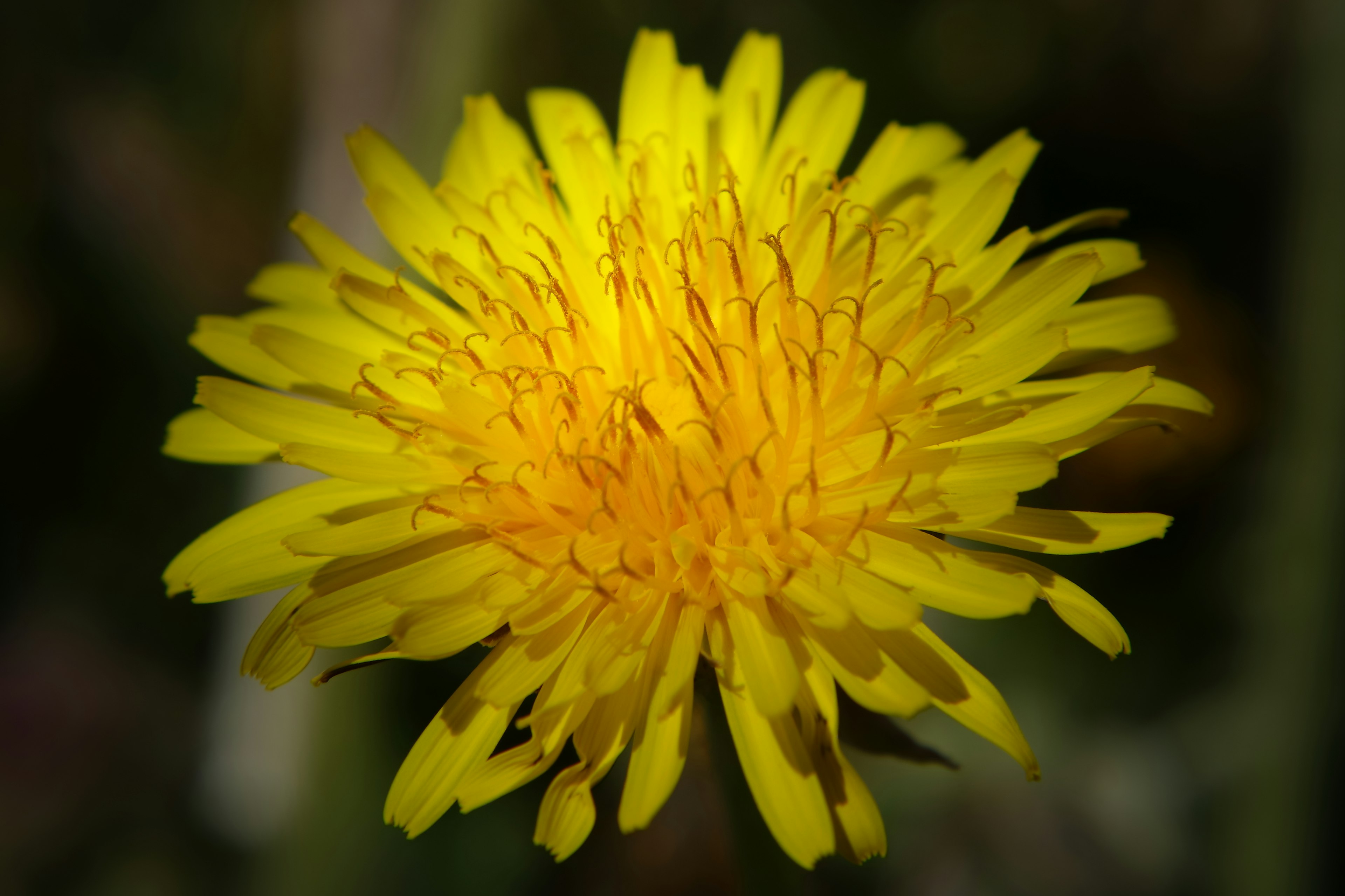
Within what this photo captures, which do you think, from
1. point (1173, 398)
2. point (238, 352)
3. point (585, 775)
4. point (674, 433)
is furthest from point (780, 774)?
point (238, 352)

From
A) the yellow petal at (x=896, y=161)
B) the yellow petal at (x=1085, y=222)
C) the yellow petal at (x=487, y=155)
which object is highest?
the yellow petal at (x=487, y=155)

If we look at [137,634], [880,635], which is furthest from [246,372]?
[137,634]

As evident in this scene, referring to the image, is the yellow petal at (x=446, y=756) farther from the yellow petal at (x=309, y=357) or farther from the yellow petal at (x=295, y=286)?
the yellow petal at (x=295, y=286)

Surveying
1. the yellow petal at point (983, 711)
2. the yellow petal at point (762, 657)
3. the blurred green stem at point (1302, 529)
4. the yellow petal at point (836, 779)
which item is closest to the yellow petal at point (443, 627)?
the yellow petal at point (762, 657)

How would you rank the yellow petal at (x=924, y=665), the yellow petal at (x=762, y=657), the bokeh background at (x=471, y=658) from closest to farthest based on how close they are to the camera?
the yellow petal at (x=762, y=657) → the yellow petal at (x=924, y=665) → the bokeh background at (x=471, y=658)

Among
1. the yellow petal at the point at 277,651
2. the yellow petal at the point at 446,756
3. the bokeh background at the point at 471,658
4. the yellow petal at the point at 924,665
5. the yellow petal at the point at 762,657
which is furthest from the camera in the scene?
the bokeh background at the point at 471,658

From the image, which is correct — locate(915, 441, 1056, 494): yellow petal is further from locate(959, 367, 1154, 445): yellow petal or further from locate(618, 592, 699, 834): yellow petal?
locate(618, 592, 699, 834): yellow petal

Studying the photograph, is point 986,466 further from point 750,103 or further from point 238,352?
point 238,352
